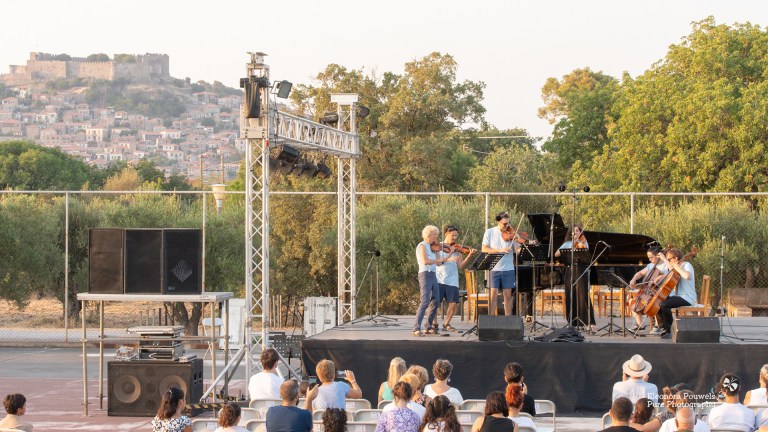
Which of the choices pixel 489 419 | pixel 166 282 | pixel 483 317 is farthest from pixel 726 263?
pixel 489 419

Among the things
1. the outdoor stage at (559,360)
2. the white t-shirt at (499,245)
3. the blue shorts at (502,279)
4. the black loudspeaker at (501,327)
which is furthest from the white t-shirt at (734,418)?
the blue shorts at (502,279)

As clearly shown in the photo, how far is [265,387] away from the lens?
36.6ft

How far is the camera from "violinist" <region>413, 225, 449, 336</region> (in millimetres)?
14516


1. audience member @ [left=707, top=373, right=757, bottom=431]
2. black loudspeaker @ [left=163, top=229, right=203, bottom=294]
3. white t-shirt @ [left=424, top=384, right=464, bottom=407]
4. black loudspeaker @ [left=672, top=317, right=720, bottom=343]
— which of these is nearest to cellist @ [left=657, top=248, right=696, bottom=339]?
black loudspeaker @ [left=672, top=317, right=720, bottom=343]

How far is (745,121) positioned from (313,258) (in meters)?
15.0

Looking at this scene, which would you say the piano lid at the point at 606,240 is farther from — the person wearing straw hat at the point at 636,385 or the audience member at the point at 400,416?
the audience member at the point at 400,416

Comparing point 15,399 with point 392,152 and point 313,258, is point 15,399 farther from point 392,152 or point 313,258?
point 392,152

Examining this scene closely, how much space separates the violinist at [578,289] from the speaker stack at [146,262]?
16.4ft

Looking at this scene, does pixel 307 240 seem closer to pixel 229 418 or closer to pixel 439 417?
pixel 229 418

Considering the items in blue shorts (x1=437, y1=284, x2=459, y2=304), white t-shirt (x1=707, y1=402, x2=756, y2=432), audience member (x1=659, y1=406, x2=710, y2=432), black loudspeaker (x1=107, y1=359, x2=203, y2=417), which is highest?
blue shorts (x1=437, y1=284, x2=459, y2=304)

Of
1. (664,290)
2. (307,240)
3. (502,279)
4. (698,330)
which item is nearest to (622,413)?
(698,330)

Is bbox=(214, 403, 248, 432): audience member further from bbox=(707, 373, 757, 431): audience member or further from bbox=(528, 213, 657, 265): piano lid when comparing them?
bbox=(528, 213, 657, 265): piano lid

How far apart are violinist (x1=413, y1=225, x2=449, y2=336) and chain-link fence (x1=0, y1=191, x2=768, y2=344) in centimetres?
730

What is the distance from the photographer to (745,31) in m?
36.0
